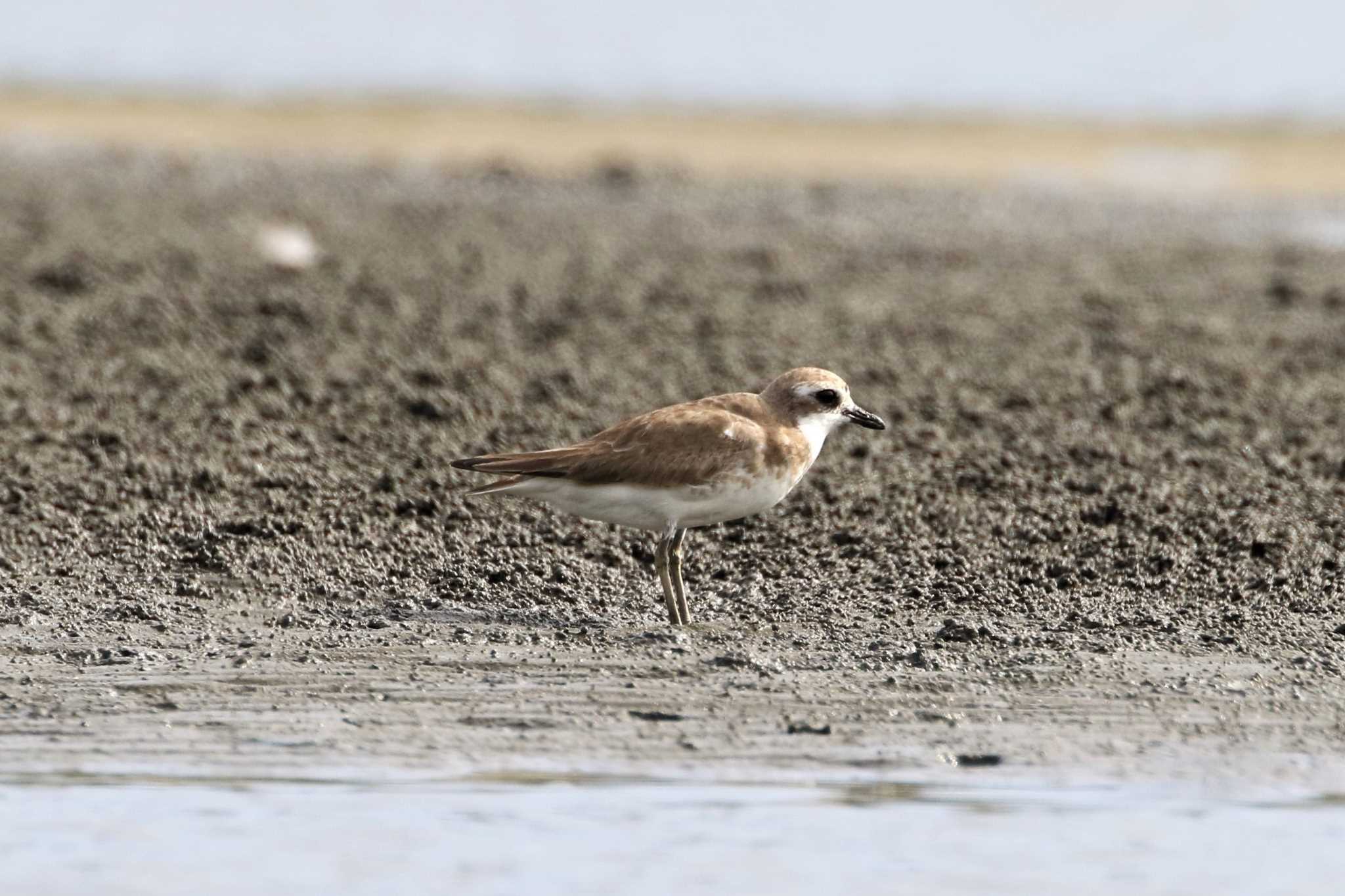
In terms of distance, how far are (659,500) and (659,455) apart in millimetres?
167

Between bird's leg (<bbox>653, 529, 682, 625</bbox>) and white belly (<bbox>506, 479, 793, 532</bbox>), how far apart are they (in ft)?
0.18

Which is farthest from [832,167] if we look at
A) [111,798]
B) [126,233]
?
[111,798]

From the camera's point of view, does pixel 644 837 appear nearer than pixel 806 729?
Yes

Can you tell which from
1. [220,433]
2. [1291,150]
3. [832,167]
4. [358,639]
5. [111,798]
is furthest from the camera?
[1291,150]

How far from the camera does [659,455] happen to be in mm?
7523

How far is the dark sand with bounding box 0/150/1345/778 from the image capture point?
255 inches

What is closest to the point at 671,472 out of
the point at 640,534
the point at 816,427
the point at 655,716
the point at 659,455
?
the point at 659,455

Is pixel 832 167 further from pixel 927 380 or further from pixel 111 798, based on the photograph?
pixel 111 798

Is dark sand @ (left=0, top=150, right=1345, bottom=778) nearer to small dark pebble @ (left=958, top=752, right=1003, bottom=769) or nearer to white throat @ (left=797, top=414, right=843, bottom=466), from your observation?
small dark pebble @ (left=958, top=752, right=1003, bottom=769)

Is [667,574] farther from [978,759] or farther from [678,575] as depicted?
[978,759]

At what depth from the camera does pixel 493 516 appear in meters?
8.97

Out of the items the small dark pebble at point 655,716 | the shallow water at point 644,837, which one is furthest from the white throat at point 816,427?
the shallow water at point 644,837

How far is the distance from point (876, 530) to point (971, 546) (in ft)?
1.48

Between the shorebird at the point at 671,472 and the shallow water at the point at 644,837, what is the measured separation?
1.77 metres
